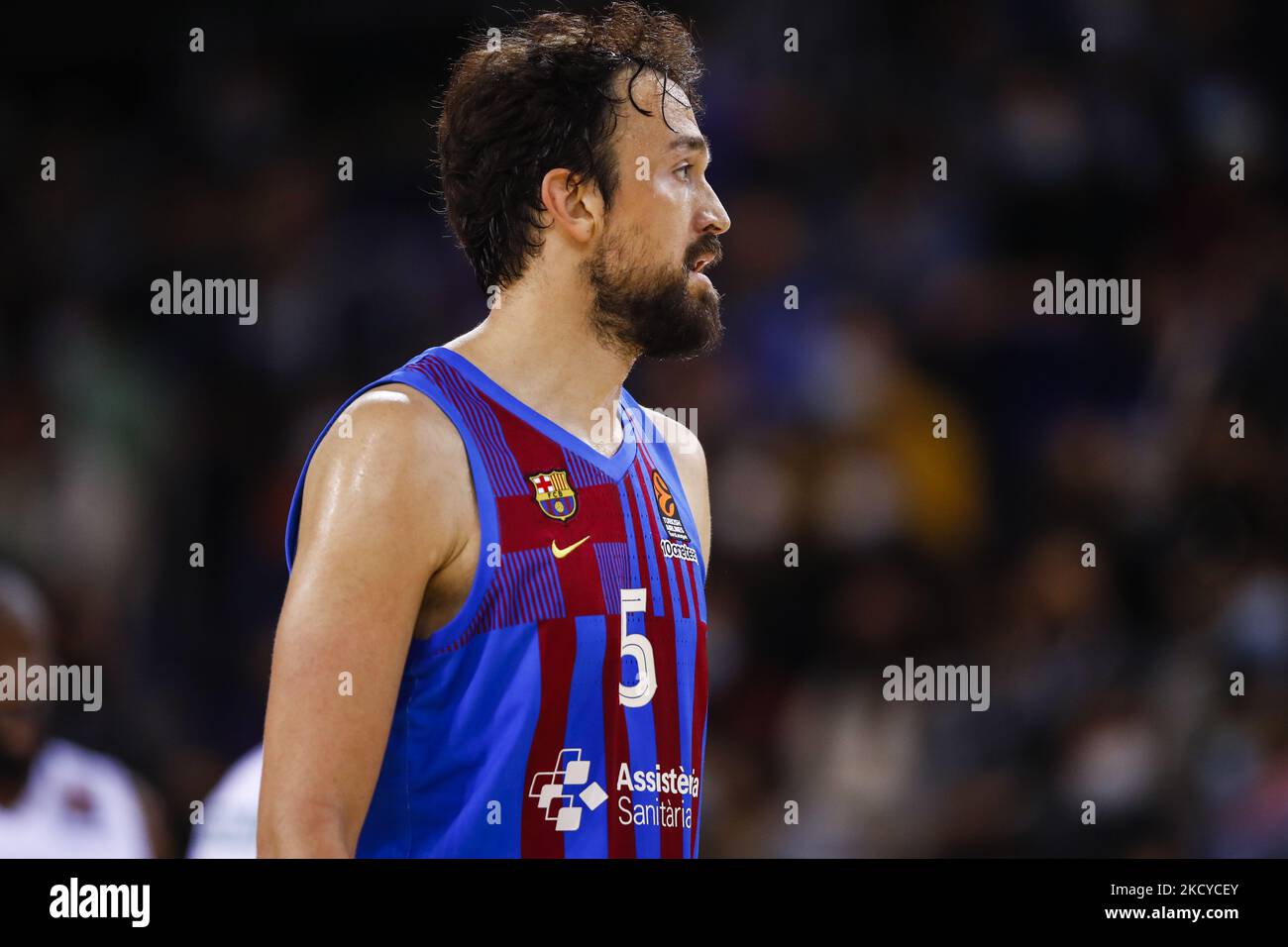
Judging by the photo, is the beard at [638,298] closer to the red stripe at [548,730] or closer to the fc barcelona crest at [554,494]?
the fc barcelona crest at [554,494]

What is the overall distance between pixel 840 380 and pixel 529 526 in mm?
4644

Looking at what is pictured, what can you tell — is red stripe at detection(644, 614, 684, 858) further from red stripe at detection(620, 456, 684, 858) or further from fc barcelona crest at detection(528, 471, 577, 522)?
fc barcelona crest at detection(528, 471, 577, 522)

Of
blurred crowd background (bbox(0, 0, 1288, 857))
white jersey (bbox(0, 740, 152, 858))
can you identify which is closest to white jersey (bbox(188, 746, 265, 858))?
white jersey (bbox(0, 740, 152, 858))

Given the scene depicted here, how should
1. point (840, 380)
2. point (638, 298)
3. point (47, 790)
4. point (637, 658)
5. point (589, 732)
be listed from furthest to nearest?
point (840, 380), point (47, 790), point (638, 298), point (637, 658), point (589, 732)

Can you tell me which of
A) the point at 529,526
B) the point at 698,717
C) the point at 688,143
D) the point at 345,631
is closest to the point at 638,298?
the point at 688,143

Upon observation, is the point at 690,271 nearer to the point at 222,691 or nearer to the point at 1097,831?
the point at 1097,831

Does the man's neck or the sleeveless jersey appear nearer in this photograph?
the sleeveless jersey

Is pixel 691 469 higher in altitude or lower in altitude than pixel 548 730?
higher

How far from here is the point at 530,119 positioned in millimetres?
3201

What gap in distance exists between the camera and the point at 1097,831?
19.5ft

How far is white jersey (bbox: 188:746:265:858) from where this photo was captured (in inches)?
177

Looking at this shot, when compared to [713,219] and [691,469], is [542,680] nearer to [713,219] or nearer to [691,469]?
[691,469]

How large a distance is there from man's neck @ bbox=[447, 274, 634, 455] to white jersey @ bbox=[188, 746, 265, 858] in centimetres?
180

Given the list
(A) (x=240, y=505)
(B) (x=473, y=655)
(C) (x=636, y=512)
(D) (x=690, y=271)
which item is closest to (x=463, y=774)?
(B) (x=473, y=655)
